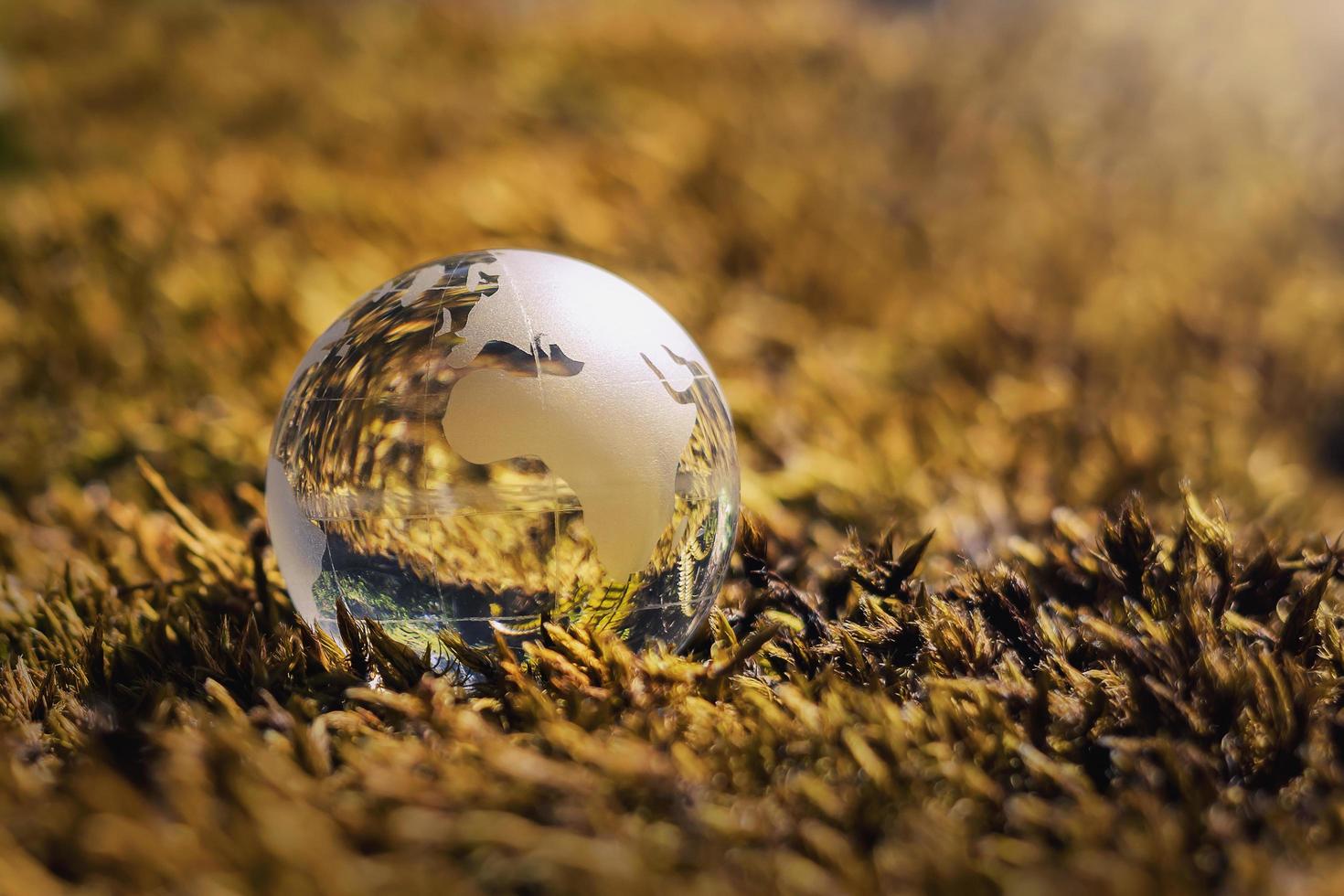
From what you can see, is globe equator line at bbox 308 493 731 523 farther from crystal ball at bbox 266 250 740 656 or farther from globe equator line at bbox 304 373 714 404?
globe equator line at bbox 304 373 714 404

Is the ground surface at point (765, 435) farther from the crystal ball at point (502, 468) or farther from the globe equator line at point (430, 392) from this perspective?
the globe equator line at point (430, 392)

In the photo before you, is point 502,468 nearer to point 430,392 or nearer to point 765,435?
point 430,392

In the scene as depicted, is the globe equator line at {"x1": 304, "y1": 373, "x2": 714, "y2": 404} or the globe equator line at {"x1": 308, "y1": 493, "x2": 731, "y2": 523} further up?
the globe equator line at {"x1": 304, "y1": 373, "x2": 714, "y2": 404}

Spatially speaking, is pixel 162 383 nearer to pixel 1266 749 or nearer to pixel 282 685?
pixel 282 685

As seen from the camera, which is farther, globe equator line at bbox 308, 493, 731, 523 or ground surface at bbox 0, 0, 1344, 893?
globe equator line at bbox 308, 493, 731, 523

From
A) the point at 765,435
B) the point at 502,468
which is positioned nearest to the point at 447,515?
the point at 502,468

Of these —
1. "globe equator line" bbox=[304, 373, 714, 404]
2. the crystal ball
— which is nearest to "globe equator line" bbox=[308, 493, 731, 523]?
the crystal ball
